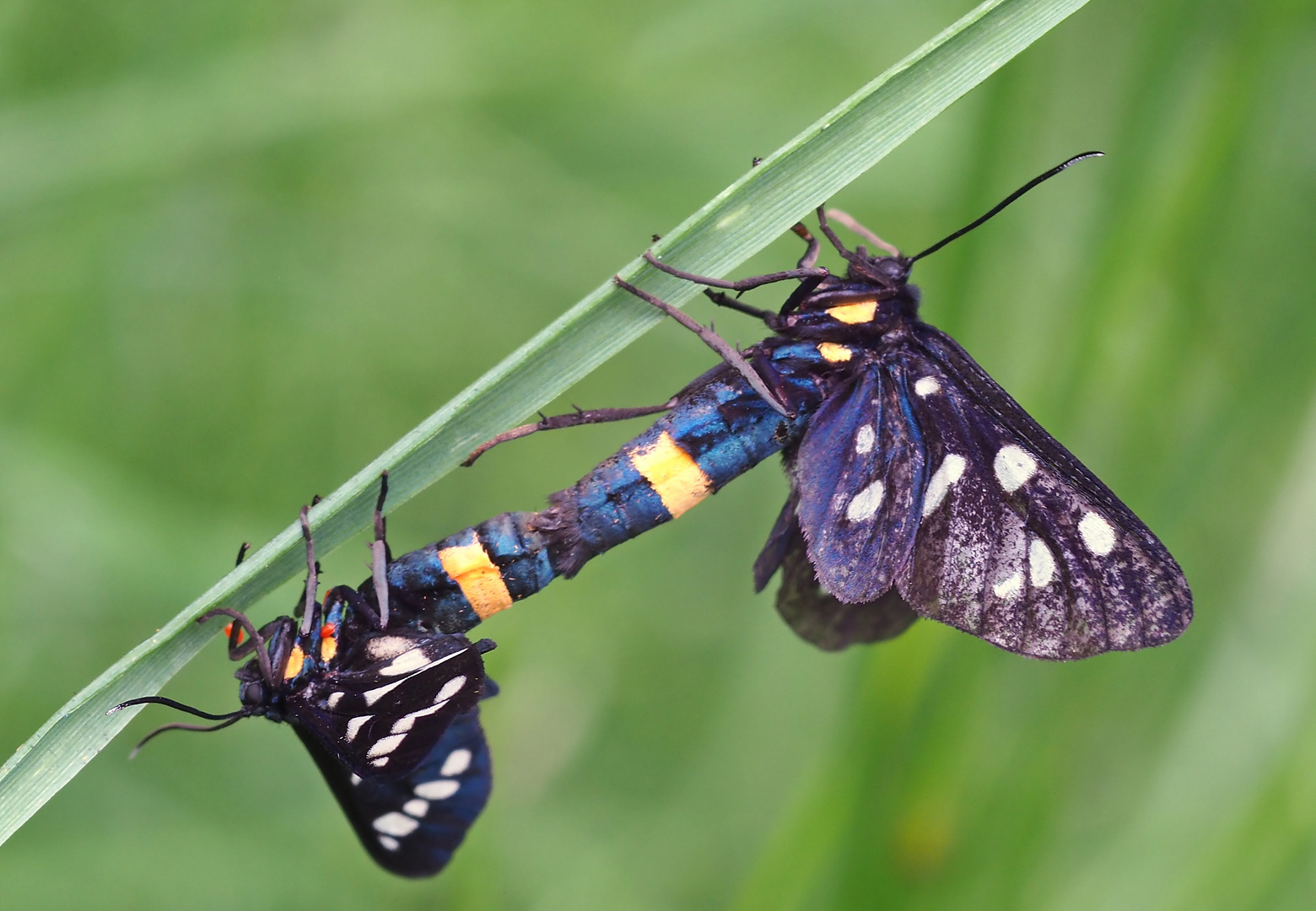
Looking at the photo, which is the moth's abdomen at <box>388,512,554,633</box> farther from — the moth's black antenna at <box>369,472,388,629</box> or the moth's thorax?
the moth's thorax

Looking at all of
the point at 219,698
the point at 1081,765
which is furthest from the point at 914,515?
the point at 219,698

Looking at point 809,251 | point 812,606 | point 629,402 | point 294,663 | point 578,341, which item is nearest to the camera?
point 578,341

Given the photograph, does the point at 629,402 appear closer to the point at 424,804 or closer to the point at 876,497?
the point at 876,497

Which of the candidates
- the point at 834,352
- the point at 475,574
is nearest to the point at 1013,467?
the point at 834,352

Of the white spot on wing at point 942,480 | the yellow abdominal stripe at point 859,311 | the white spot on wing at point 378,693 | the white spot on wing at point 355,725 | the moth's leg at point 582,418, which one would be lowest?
the white spot on wing at point 942,480

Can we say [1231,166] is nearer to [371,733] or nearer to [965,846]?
[965,846]

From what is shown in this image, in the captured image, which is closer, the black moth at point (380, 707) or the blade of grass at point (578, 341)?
the blade of grass at point (578, 341)

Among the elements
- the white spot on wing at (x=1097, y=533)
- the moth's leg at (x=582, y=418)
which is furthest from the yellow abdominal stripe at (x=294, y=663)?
the white spot on wing at (x=1097, y=533)

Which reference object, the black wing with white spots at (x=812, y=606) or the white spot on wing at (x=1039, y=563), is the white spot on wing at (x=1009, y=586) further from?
the black wing with white spots at (x=812, y=606)

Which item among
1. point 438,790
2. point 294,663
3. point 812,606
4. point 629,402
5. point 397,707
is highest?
point 629,402
